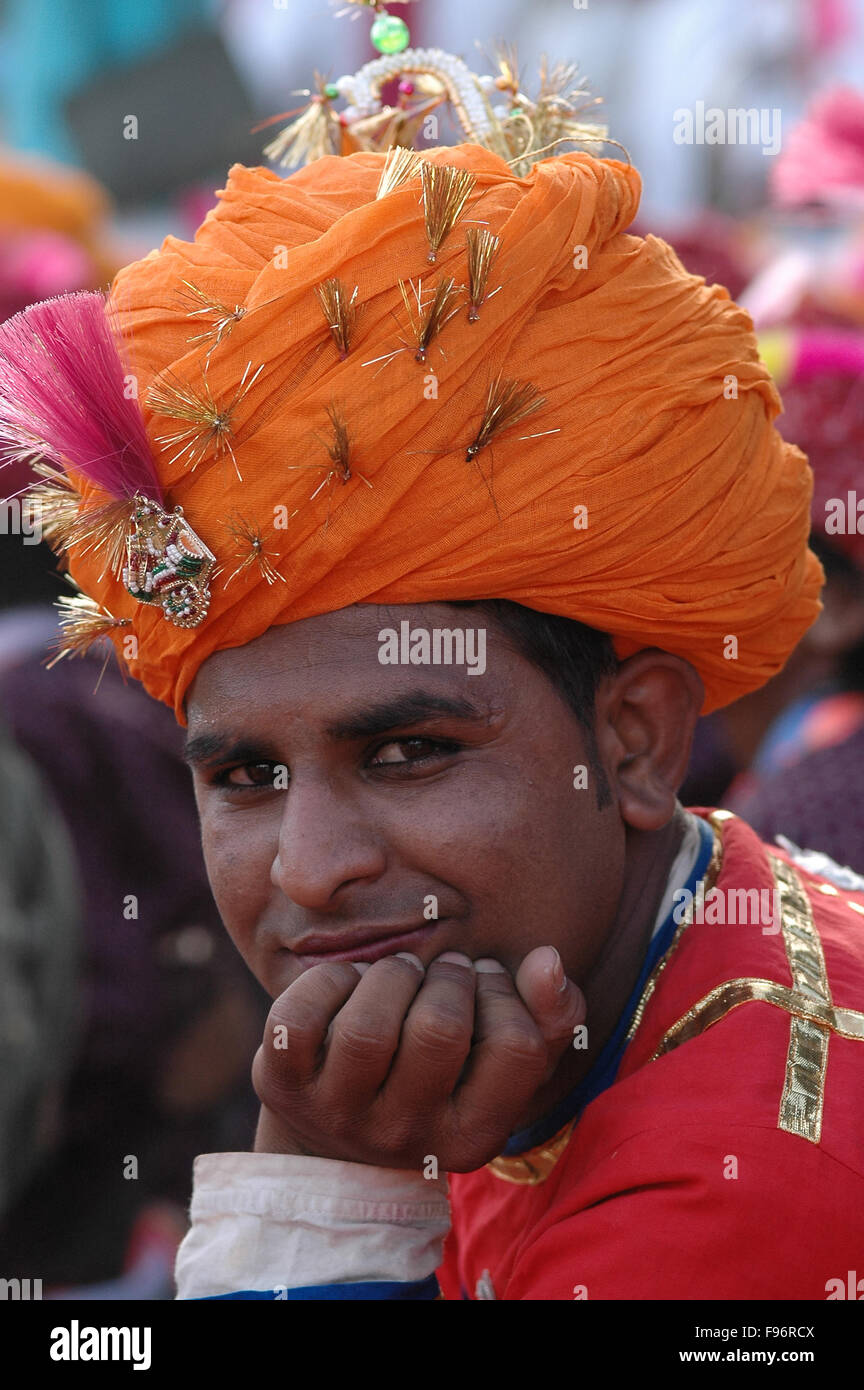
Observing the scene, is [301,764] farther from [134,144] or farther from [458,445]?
[134,144]

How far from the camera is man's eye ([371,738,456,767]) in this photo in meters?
2.17

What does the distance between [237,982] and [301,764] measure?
9.21 ft

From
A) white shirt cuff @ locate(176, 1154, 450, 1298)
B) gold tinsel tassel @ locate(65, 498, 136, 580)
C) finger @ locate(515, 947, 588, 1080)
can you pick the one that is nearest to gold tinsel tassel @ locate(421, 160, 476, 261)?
gold tinsel tassel @ locate(65, 498, 136, 580)

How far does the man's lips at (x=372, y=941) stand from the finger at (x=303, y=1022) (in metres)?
0.05

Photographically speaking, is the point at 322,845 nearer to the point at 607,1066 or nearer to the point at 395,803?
the point at 395,803

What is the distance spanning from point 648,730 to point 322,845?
0.68 metres

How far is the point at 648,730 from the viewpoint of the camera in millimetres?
2447

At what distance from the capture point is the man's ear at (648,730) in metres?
2.35

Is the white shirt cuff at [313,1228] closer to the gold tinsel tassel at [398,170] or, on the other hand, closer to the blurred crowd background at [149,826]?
the blurred crowd background at [149,826]

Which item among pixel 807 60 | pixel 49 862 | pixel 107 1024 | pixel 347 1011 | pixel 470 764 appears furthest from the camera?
pixel 807 60

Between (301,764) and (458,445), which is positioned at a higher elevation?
(458,445)

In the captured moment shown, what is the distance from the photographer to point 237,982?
188 inches

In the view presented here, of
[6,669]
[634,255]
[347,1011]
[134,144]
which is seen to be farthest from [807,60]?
[347,1011]

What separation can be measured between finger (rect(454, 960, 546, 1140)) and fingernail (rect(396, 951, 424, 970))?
0.10 m
